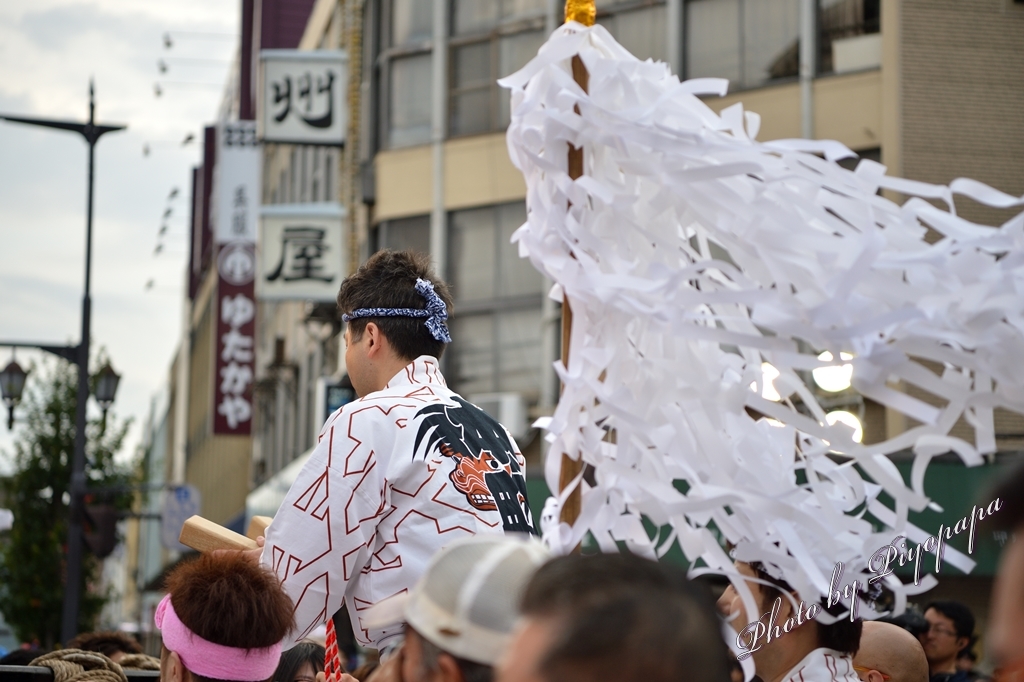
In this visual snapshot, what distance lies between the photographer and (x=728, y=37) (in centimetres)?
1531

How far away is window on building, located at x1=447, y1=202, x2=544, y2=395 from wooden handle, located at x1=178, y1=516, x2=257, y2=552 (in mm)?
12480

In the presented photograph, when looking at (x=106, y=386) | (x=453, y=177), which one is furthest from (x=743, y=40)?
(x=106, y=386)

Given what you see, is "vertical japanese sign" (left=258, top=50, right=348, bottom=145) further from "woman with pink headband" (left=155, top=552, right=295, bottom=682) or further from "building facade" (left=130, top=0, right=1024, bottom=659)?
"woman with pink headband" (left=155, top=552, right=295, bottom=682)

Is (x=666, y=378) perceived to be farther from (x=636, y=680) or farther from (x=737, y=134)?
(x=636, y=680)

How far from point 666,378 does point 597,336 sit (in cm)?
16

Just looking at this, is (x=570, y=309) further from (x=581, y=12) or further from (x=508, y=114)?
(x=508, y=114)

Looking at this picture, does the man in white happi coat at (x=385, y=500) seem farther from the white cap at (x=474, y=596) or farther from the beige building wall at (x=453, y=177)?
the beige building wall at (x=453, y=177)

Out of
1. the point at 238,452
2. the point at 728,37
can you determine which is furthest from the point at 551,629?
the point at 238,452

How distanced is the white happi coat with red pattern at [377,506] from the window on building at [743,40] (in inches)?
479

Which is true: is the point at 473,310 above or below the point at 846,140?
below

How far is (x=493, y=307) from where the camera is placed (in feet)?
54.7

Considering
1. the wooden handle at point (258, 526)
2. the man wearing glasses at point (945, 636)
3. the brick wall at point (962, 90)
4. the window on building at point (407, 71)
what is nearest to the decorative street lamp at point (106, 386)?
the window on building at point (407, 71)

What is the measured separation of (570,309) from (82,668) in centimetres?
241

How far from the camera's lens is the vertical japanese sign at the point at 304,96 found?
18.6 m
